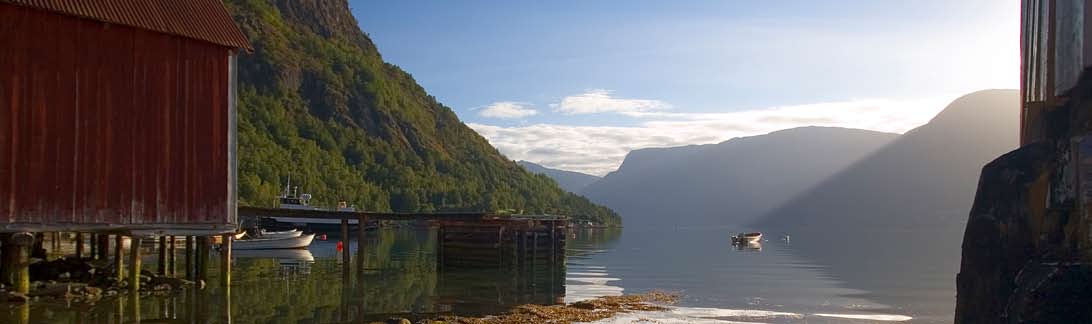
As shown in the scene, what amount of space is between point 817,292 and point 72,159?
3183 cm

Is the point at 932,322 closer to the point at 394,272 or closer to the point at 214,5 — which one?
the point at 214,5

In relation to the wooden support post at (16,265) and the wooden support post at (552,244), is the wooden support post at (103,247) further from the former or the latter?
the wooden support post at (552,244)

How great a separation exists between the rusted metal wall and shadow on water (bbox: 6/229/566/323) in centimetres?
343

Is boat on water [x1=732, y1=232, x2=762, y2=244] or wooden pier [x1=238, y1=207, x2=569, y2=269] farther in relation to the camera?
boat on water [x1=732, y1=232, x2=762, y2=244]

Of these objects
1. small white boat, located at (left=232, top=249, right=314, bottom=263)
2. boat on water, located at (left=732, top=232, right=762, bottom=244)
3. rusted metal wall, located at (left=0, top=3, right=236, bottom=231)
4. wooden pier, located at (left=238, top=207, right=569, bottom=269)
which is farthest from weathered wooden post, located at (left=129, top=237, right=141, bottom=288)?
boat on water, located at (left=732, top=232, right=762, bottom=244)

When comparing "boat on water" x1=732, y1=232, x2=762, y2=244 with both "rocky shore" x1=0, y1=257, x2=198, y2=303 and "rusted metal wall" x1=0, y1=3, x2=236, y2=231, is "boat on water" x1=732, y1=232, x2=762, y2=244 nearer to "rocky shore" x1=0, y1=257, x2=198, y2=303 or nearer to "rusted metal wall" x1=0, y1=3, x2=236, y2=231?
"rocky shore" x1=0, y1=257, x2=198, y2=303

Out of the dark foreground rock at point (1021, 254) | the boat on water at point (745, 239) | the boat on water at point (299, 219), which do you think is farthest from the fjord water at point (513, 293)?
the boat on water at point (745, 239)

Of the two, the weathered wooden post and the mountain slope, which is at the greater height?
the mountain slope

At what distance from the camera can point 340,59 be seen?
188 metres

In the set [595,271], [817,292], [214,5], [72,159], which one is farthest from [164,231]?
[595,271]

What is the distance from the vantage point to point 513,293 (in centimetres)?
3828

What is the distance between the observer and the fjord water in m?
29.5

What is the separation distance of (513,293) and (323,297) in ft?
25.4

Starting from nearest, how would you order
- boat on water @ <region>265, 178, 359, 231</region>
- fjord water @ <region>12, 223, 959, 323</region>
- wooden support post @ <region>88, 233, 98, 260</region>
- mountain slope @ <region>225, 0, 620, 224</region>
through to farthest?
fjord water @ <region>12, 223, 959, 323</region>, wooden support post @ <region>88, 233, 98, 260</region>, boat on water @ <region>265, 178, 359, 231</region>, mountain slope @ <region>225, 0, 620, 224</region>
